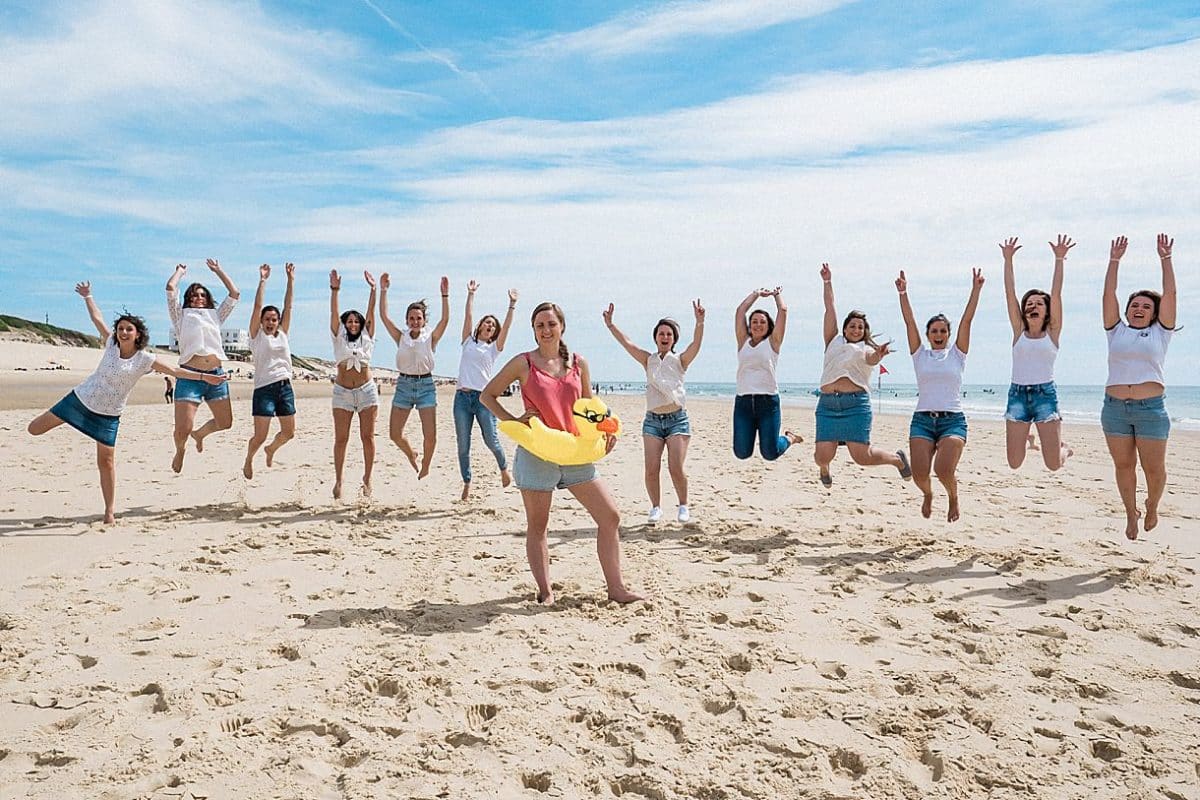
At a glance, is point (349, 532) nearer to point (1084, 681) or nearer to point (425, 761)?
point (425, 761)

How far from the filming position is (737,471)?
38.2 ft

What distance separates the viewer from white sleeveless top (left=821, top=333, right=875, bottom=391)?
7.28 m

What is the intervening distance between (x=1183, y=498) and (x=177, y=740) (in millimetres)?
10336

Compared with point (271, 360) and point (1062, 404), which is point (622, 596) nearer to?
point (271, 360)

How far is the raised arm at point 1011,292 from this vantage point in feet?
22.4

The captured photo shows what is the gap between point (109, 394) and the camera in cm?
713

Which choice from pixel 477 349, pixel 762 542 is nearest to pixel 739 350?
pixel 762 542

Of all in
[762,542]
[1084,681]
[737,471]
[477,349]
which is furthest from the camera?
[737,471]

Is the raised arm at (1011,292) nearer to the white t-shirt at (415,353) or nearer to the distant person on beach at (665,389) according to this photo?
the distant person on beach at (665,389)

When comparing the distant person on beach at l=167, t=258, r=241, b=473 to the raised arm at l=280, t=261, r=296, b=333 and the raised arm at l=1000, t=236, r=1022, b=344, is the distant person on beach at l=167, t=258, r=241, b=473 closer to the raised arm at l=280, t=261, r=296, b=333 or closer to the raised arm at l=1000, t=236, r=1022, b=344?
the raised arm at l=280, t=261, r=296, b=333

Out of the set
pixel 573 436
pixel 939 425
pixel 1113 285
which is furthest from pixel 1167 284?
pixel 573 436

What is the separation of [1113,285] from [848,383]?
86.5 inches

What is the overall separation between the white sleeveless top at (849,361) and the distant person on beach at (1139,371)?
1.90 metres

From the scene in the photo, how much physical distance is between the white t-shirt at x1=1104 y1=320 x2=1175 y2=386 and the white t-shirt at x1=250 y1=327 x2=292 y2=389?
7579mm
